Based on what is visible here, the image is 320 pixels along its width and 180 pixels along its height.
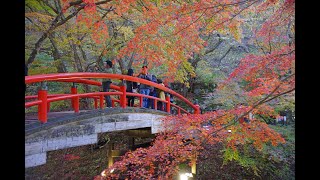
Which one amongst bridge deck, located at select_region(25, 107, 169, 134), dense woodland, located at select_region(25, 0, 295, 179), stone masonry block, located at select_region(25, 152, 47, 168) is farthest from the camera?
dense woodland, located at select_region(25, 0, 295, 179)

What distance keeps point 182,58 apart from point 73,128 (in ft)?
19.7

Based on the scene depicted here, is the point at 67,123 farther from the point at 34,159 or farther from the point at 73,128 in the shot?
the point at 34,159

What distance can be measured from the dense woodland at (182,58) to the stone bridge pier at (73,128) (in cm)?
117

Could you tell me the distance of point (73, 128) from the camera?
15.4 feet

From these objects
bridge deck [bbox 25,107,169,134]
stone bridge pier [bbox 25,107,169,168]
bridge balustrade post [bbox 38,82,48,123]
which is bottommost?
stone bridge pier [bbox 25,107,169,168]

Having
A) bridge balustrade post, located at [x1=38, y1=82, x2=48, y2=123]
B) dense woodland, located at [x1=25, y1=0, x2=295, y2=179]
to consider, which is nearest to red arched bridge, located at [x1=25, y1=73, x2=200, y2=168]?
bridge balustrade post, located at [x1=38, y1=82, x2=48, y2=123]

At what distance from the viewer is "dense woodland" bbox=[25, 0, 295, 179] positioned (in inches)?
258

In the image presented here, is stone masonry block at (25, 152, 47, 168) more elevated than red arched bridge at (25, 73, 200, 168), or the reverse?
red arched bridge at (25, 73, 200, 168)

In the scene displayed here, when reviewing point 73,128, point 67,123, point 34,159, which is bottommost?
point 34,159

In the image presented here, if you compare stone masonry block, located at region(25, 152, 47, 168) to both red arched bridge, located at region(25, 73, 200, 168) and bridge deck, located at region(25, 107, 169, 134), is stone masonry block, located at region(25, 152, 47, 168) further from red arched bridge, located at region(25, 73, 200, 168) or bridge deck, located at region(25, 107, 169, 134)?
bridge deck, located at region(25, 107, 169, 134)

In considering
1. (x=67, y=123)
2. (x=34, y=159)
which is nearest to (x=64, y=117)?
(x=67, y=123)

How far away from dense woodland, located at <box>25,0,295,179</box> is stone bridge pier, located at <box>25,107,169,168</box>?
117 cm

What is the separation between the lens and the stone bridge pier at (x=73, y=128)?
13.2 ft
